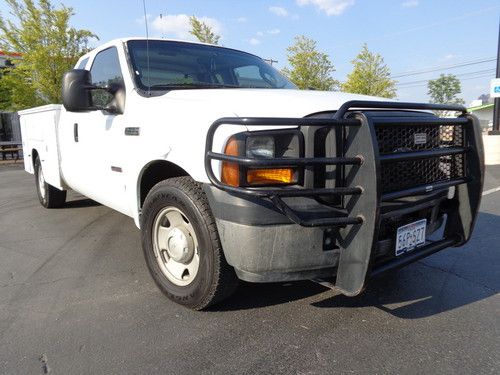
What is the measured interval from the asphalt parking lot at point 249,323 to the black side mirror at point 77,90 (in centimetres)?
146

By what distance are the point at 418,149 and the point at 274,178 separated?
3.35ft

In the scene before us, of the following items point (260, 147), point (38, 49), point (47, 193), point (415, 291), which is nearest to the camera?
point (260, 147)

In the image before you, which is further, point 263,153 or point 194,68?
point 194,68

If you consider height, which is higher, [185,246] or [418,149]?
[418,149]

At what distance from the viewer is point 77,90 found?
3.30 metres

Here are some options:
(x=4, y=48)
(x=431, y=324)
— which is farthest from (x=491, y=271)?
(x=4, y=48)

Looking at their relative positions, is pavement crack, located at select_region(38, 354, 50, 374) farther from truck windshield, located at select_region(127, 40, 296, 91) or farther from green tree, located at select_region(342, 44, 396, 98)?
green tree, located at select_region(342, 44, 396, 98)

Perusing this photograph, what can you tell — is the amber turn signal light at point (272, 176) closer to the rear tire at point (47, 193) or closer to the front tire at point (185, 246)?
the front tire at point (185, 246)

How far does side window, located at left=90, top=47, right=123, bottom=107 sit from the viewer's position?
378 cm

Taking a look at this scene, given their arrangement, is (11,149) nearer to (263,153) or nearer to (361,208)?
(263,153)

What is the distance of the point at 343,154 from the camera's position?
2369 mm

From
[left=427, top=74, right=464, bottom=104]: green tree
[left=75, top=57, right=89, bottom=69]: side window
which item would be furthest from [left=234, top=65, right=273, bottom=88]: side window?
[left=427, top=74, right=464, bottom=104]: green tree

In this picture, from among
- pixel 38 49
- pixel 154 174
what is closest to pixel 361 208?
pixel 154 174

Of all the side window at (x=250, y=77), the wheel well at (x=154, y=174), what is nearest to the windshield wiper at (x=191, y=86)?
the side window at (x=250, y=77)
